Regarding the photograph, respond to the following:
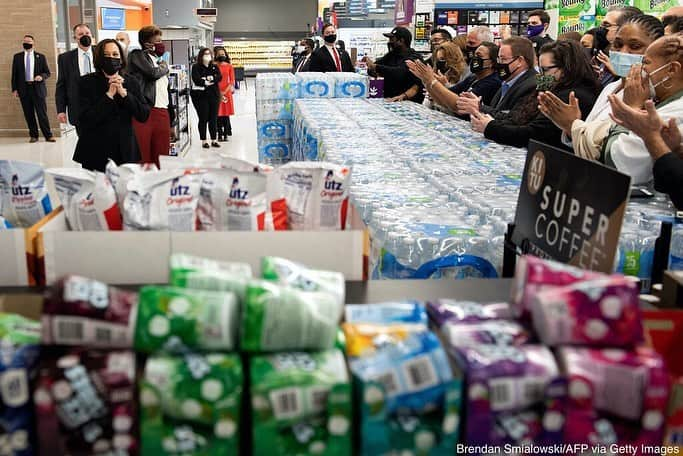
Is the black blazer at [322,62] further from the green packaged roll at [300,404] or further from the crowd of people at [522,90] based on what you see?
the green packaged roll at [300,404]

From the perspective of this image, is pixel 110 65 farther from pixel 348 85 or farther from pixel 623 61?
pixel 623 61

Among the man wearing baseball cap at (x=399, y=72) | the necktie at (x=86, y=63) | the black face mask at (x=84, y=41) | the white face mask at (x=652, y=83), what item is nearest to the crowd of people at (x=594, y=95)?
the white face mask at (x=652, y=83)

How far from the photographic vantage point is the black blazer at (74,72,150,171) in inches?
195

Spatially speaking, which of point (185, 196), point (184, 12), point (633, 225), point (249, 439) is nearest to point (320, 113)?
point (633, 225)

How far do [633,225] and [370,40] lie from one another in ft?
53.7

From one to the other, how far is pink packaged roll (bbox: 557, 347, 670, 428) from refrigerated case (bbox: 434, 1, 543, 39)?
11747 millimetres

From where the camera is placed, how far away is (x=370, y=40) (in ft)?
58.1

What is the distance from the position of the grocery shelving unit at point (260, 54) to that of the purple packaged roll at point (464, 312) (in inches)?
1439

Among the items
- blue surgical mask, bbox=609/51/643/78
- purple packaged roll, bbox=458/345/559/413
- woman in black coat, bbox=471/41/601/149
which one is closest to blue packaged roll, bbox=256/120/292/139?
woman in black coat, bbox=471/41/601/149

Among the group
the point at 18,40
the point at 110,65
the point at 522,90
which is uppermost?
the point at 18,40

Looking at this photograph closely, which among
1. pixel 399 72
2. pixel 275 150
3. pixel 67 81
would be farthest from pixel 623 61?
pixel 67 81

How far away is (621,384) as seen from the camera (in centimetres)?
88

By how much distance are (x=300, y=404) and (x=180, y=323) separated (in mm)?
185

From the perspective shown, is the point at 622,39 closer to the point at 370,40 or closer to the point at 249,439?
the point at 249,439
